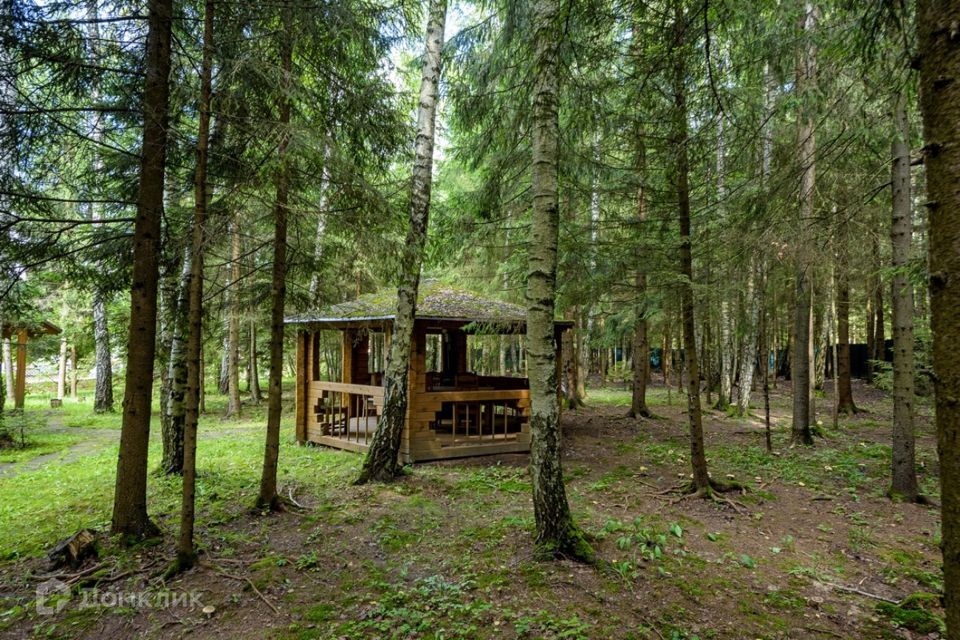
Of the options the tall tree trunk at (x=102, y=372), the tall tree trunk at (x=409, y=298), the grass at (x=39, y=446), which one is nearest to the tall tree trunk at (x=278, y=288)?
the tall tree trunk at (x=409, y=298)

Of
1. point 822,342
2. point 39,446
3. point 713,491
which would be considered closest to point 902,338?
point 713,491

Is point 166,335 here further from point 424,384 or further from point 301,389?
point 424,384

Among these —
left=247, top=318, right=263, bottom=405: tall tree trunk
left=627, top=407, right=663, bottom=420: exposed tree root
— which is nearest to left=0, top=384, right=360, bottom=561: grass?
left=247, top=318, right=263, bottom=405: tall tree trunk

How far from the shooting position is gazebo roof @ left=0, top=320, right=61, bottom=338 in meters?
11.7

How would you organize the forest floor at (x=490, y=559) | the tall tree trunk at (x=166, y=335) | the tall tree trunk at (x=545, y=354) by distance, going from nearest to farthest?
1. the forest floor at (x=490, y=559)
2. the tall tree trunk at (x=545, y=354)
3. the tall tree trunk at (x=166, y=335)

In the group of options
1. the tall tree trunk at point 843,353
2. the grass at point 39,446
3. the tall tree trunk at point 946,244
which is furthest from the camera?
the tall tree trunk at point 843,353

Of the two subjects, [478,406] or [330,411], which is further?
[330,411]

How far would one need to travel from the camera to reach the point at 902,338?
5.95 metres

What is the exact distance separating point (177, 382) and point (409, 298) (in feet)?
12.0

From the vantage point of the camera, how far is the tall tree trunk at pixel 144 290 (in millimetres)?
4598

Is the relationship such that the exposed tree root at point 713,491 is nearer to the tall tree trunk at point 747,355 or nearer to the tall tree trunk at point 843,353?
the tall tree trunk at point 747,355

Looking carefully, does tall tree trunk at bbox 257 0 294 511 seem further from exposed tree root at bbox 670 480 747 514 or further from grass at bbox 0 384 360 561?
exposed tree root at bbox 670 480 747 514

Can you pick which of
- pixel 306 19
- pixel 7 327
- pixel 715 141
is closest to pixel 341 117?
pixel 306 19

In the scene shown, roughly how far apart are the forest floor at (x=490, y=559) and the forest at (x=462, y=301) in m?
0.04
